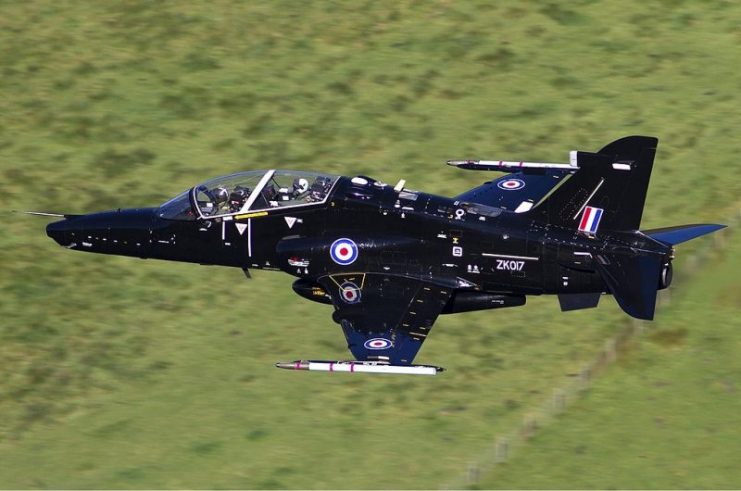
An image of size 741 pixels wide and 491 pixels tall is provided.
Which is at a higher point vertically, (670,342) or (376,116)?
(376,116)

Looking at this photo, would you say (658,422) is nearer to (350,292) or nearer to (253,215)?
(350,292)

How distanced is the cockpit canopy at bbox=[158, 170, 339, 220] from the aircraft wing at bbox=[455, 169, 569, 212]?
410cm

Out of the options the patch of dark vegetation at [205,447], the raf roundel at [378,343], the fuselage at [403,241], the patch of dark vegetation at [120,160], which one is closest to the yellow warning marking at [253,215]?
the fuselage at [403,241]

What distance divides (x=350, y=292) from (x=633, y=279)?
259 inches

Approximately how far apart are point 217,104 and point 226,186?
1296cm

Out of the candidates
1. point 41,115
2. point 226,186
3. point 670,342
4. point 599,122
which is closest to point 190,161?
point 41,115

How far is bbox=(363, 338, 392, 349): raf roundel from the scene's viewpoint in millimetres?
30312

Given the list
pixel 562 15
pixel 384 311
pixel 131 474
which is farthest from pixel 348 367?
pixel 562 15

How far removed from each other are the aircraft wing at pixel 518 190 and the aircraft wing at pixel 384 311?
A: 12.5 ft

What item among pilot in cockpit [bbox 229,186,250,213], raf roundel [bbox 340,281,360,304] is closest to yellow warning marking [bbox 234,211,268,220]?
pilot in cockpit [bbox 229,186,250,213]

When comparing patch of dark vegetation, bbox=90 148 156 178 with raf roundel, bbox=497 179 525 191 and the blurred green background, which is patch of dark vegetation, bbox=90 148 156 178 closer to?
the blurred green background

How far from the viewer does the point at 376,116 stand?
148 feet

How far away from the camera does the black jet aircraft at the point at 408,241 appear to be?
30.9m

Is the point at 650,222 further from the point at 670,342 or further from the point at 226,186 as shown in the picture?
the point at 226,186
